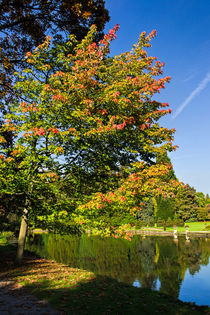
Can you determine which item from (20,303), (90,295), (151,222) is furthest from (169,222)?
(20,303)

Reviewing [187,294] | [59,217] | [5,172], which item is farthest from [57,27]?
[187,294]

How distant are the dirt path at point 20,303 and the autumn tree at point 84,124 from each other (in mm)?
2929

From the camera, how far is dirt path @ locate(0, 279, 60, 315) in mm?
6281

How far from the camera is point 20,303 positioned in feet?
22.6

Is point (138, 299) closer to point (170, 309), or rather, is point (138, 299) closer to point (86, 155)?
point (170, 309)

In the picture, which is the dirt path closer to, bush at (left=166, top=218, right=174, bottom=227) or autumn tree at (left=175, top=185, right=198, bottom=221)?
bush at (left=166, top=218, right=174, bottom=227)

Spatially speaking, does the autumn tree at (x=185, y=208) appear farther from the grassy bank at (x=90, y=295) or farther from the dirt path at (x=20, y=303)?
the dirt path at (x=20, y=303)

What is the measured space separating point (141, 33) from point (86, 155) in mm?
6681

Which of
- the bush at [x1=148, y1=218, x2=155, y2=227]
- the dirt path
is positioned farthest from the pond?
the bush at [x1=148, y1=218, x2=155, y2=227]

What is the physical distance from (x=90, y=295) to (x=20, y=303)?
2338 mm

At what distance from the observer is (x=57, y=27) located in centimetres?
1154

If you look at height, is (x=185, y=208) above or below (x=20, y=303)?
above

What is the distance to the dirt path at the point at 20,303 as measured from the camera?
6.28 metres

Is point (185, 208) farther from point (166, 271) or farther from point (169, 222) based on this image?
point (166, 271)
